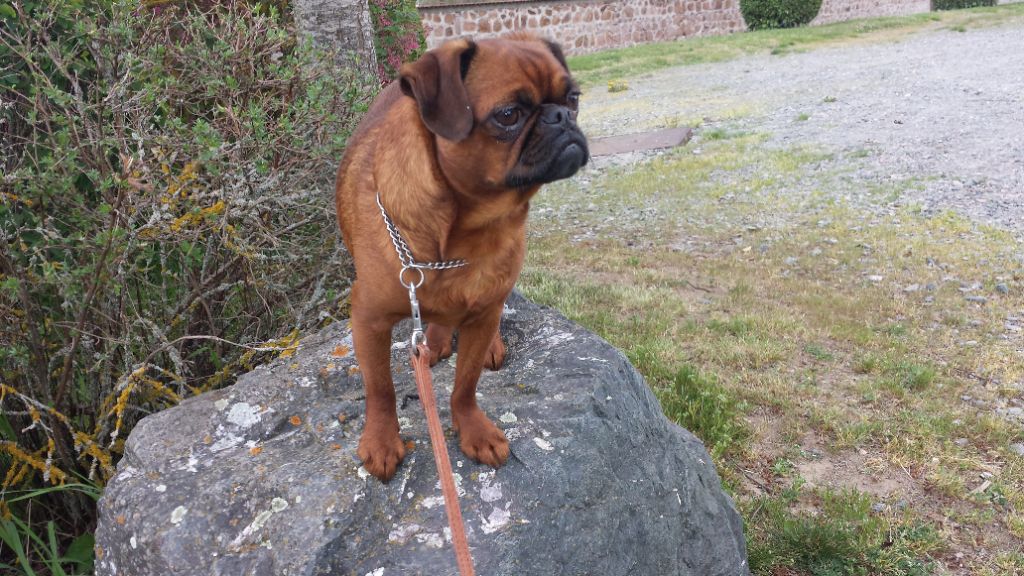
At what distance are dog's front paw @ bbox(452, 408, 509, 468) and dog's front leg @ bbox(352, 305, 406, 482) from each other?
216mm

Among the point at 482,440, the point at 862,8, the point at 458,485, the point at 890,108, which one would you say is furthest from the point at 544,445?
the point at 862,8

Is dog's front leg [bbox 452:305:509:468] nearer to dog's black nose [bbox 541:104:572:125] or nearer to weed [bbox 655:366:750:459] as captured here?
dog's black nose [bbox 541:104:572:125]

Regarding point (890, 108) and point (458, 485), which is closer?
point (458, 485)

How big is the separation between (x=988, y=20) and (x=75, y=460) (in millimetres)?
24526

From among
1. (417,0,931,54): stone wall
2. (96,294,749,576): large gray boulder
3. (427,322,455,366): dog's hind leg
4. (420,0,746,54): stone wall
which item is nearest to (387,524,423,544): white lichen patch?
(96,294,749,576): large gray boulder

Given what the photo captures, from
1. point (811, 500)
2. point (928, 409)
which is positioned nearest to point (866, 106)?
point (928, 409)

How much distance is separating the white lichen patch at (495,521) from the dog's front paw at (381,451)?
1.12 ft

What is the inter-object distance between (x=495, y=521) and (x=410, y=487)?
0.30m

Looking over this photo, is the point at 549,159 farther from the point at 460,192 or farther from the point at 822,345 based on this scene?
the point at 822,345

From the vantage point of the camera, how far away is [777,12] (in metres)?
25.0

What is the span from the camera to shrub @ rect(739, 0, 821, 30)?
977 inches

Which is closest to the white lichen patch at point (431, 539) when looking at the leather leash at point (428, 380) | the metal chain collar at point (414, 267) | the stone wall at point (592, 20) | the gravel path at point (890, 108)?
the leather leash at point (428, 380)

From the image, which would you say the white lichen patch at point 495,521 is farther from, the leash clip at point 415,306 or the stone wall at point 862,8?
the stone wall at point 862,8

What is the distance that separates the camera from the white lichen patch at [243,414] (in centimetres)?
296
